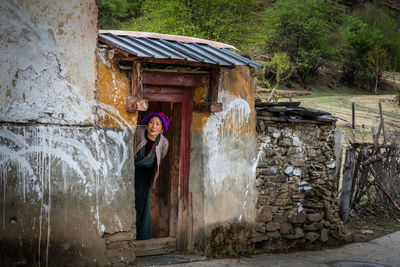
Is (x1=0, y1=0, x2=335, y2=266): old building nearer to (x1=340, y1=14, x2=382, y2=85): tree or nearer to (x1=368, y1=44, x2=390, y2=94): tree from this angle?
(x1=340, y1=14, x2=382, y2=85): tree

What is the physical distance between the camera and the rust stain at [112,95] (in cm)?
509

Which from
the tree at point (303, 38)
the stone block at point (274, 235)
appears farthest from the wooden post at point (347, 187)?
the tree at point (303, 38)

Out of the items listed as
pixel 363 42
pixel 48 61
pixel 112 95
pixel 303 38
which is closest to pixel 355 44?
pixel 363 42

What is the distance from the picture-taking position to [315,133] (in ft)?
22.5

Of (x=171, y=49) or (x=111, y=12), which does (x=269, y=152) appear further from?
A: (x=111, y=12)

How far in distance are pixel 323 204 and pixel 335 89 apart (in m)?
33.6

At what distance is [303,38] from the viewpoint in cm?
3878

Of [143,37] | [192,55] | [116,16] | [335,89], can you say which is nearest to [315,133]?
[192,55]

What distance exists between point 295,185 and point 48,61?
3.87m

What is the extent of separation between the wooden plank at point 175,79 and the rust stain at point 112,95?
304 mm

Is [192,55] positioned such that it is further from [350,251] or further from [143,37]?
[350,251]

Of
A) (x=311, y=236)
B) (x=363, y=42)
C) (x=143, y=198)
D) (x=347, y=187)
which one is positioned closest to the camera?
(x=143, y=198)

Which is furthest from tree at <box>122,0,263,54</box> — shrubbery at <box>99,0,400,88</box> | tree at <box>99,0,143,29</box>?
tree at <box>99,0,143,29</box>

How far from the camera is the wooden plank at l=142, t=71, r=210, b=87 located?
5492 millimetres
